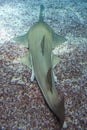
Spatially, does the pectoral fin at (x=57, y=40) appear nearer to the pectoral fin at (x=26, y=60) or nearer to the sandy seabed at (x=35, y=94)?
the sandy seabed at (x=35, y=94)

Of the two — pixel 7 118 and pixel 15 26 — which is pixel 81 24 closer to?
pixel 15 26

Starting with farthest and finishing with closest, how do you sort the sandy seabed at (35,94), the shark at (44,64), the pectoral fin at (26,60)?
the pectoral fin at (26,60) → the sandy seabed at (35,94) → the shark at (44,64)

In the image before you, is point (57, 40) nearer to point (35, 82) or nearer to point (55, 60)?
point (55, 60)

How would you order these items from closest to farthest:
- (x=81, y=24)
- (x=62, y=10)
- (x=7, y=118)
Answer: (x=7, y=118), (x=81, y=24), (x=62, y=10)

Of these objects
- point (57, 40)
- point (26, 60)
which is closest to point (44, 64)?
A: point (26, 60)

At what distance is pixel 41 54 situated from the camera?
277 cm

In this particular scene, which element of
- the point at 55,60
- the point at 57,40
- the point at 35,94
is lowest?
the point at 35,94

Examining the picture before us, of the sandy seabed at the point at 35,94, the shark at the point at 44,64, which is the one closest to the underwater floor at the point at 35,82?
the sandy seabed at the point at 35,94

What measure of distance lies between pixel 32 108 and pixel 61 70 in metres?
0.87

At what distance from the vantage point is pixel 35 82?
3.00 m

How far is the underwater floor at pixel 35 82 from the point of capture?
2.45 m

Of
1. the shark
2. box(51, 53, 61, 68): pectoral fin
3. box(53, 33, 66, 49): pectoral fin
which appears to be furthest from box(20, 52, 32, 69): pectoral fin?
box(53, 33, 66, 49): pectoral fin

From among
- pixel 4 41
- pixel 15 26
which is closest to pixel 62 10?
pixel 15 26

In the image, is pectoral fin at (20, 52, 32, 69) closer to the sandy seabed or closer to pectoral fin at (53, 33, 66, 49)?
the sandy seabed
